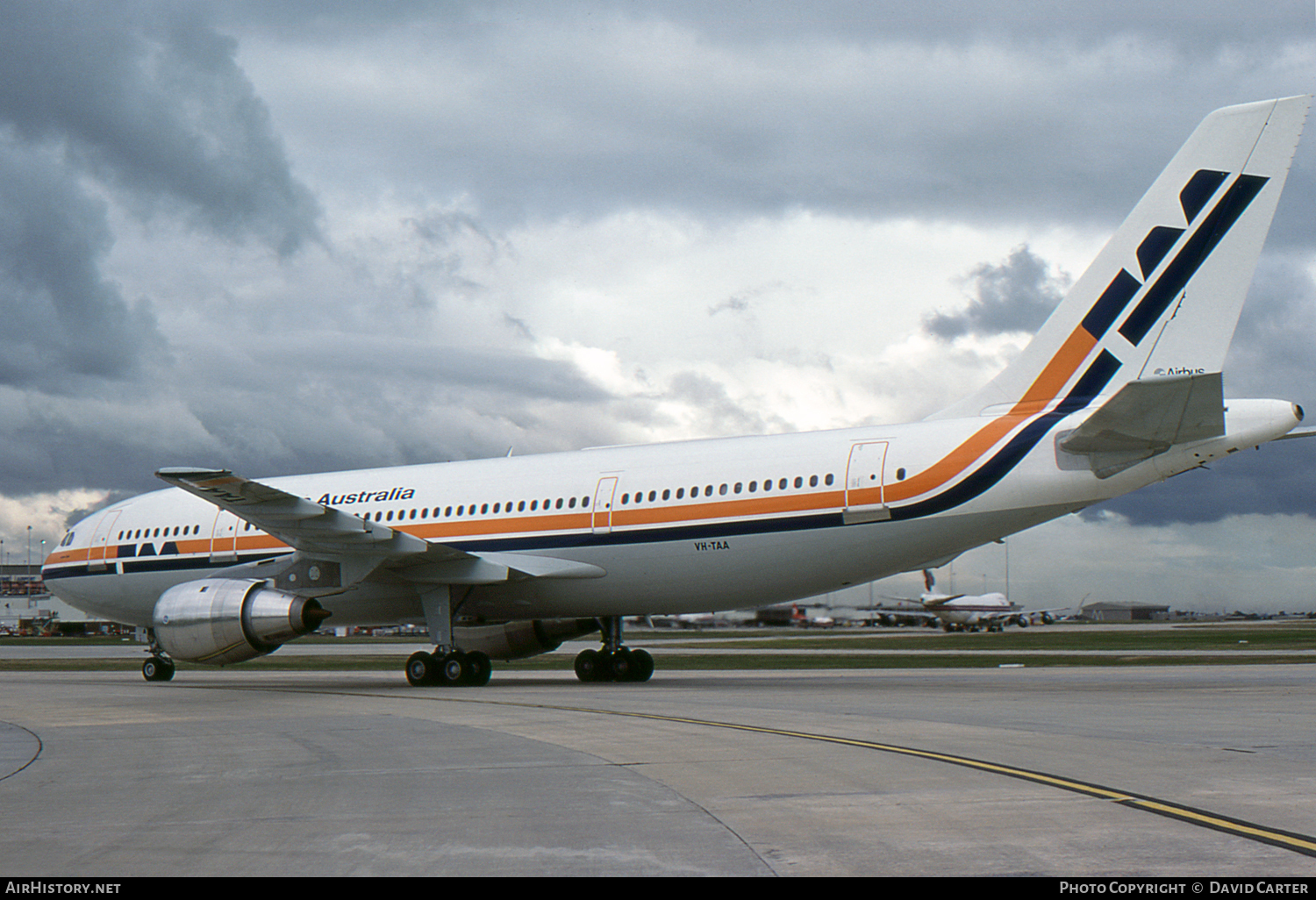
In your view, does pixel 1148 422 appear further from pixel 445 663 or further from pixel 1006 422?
pixel 445 663

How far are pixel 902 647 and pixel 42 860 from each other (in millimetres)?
43139

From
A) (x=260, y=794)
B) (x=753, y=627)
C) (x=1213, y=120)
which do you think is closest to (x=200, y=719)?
(x=260, y=794)

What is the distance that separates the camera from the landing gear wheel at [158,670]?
26172 millimetres

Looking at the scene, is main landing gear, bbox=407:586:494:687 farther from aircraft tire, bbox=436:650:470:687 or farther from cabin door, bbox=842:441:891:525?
cabin door, bbox=842:441:891:525

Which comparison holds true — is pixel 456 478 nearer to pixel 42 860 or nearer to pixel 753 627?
pixel 42 860

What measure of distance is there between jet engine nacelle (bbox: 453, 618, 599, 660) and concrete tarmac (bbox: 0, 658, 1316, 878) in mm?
7606

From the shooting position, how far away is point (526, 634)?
25453 mm

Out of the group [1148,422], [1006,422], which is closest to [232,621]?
[1006,422]

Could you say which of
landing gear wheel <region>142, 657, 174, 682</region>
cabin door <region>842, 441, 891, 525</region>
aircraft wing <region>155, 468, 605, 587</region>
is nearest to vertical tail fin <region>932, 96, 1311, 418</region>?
cabin door <region>842, 441, 891, 525</region>

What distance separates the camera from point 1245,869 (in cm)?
555

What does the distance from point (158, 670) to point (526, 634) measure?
817 centimetres

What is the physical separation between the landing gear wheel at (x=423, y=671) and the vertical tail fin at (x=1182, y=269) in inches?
456

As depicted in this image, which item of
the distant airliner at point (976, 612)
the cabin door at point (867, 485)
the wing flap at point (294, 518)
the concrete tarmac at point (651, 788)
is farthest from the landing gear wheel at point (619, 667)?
the distant airliner at point (976, 612)

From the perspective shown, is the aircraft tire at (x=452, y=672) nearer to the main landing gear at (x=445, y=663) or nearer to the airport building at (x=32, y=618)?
the main landing gear at (x=445, y=663)
